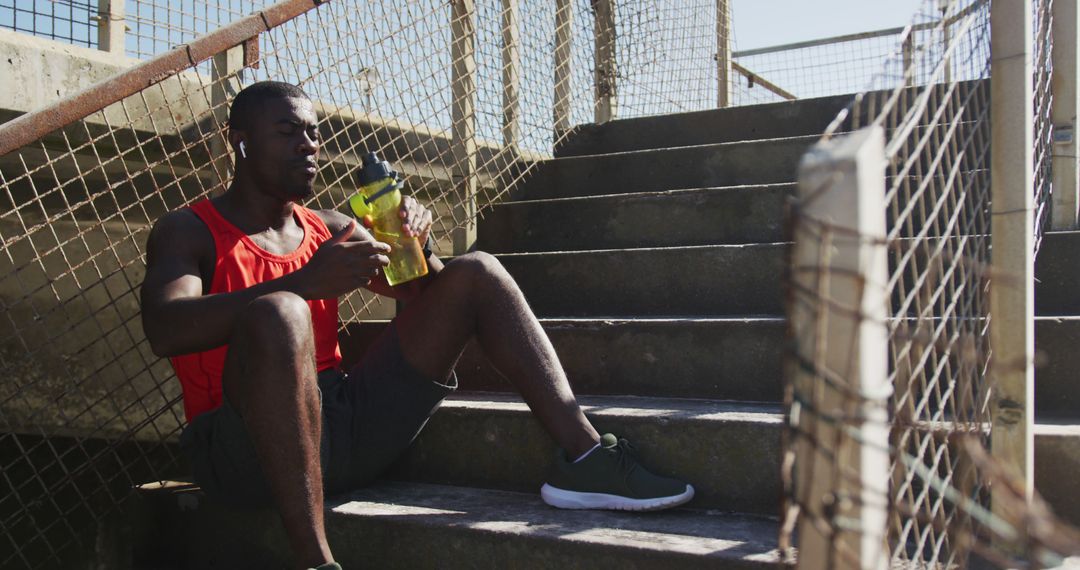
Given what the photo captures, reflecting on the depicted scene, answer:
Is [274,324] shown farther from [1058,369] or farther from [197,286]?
[1058,369]

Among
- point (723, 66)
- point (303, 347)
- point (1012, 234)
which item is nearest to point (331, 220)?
point (303, 347)

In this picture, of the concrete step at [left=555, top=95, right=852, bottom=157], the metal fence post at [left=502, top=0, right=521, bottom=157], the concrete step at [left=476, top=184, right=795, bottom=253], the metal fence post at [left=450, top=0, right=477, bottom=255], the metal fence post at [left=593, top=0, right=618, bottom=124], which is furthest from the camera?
the metal fence post at [left=593, top=0, right=618, bottom=124]

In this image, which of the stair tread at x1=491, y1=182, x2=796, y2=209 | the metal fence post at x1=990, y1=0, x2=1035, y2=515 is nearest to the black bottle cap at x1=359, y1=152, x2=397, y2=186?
the metal fence post at x1=990, y1=0, x2=1035, y2=515

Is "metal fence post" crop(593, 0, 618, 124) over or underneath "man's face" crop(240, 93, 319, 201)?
over

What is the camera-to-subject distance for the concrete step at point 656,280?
295 cm

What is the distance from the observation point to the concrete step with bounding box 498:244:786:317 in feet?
9.66

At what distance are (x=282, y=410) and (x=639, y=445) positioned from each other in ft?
3.02

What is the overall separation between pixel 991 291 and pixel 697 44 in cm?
457

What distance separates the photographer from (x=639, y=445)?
230 centimetres

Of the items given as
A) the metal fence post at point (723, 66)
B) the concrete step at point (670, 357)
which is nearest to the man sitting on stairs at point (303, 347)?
the concrete step at point (670, 357)

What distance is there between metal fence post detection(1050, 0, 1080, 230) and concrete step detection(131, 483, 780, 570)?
1.63m

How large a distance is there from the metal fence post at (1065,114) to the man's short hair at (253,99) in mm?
2381

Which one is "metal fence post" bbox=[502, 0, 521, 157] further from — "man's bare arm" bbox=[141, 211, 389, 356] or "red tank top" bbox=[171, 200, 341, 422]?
"man's bare arm" bbox=[141, 211, 389, 356]

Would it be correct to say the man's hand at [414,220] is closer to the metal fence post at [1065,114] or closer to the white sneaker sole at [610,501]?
the white sneaker sole at [610,501]
